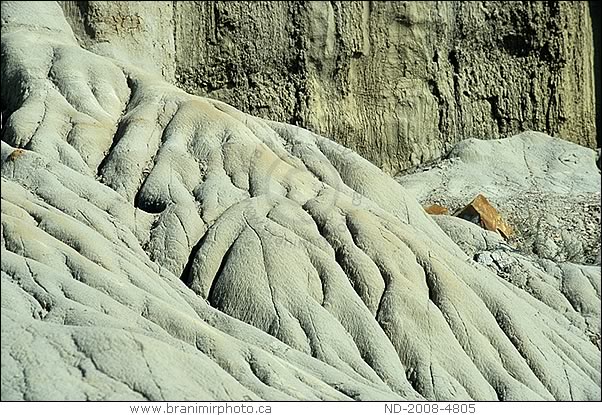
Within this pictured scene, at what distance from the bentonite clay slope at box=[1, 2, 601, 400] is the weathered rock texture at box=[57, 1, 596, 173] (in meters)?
3.58

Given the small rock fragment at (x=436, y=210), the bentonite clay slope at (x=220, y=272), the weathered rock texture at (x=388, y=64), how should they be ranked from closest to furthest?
the bentonite clay slope at (x=220, y=272) → the small rock fragment at (x=436, y=210) → the weathered rock texture at (x=388, y=64)

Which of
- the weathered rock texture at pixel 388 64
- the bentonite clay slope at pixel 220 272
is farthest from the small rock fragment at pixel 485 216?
the weathered rock texture at pixel 388 64

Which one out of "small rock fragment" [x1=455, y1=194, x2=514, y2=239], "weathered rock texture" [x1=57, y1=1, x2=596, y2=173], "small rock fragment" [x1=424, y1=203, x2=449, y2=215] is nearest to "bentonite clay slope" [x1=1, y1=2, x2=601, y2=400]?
"small rock fragment" [x1=455, y1=194, x2=514, y2=239]

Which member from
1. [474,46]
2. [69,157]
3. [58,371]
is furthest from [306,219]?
[474,46]

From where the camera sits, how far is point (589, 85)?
2944 cm

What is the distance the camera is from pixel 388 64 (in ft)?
94.6

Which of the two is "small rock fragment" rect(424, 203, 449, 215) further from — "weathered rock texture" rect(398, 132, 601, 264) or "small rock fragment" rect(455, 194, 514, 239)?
"weathered rock texture" rect(398, 132, 601, 264)

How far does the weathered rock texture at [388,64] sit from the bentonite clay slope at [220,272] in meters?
3.58

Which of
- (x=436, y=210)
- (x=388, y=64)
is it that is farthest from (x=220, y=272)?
(x=388, y=64)

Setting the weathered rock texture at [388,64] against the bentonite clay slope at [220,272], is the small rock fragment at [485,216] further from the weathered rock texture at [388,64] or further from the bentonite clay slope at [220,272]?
the weathered rock texture at [388,64]

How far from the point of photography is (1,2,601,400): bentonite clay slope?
54.2 ft

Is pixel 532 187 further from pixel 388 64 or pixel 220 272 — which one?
pixel 220 272

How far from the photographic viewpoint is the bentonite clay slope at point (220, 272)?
651 inches

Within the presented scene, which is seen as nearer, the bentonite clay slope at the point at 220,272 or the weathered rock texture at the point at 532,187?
the bentonite clay slope at the point at 220,272
